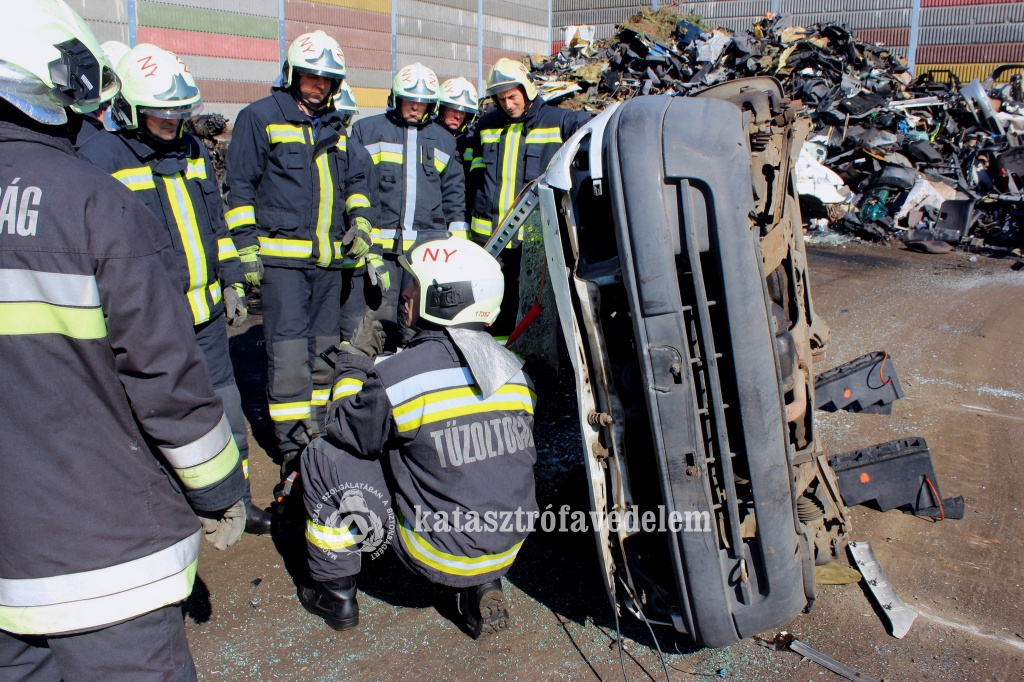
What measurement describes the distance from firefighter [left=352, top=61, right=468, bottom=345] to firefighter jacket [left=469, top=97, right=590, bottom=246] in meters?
0.25

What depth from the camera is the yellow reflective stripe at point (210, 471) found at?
154 centimetres

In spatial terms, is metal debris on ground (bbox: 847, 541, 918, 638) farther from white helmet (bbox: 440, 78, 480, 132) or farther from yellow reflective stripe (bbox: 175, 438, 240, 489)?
white helmet (bbox: 440, 78, 480, 132)

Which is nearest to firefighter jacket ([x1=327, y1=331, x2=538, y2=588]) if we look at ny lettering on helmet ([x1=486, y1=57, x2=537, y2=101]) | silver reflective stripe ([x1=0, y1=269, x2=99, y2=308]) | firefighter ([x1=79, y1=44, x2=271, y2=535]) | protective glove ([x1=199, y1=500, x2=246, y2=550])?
protective glove ([x1=199, y1=500, x2=246, y2=550])

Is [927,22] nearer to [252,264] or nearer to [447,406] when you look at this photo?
[252,264]

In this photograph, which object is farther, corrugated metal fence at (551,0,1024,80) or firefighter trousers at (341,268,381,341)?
corrugated metal fence at (551,0,1024,80)

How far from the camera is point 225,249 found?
127 inches

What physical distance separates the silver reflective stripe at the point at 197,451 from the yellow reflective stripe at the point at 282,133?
227cm

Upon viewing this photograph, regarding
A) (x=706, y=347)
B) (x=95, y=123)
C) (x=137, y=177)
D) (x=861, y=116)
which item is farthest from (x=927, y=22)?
(x=137, y=177)

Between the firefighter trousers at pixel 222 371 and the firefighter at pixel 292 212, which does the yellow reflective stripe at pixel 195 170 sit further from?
the firefighter trousers at pixel 222 371

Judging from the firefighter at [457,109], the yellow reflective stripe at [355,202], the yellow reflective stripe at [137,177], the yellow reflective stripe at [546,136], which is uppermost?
the firefighter at [457,109]

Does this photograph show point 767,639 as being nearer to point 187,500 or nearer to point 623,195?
point 623,195

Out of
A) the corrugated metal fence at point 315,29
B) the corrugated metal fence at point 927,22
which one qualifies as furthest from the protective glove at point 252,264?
the corrugated metal fence at point 927,22

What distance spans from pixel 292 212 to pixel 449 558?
211 centimetres

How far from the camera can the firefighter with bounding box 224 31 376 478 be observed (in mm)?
3428
